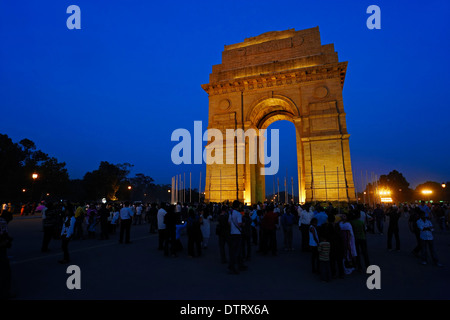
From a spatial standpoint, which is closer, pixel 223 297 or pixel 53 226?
pixel 223 297

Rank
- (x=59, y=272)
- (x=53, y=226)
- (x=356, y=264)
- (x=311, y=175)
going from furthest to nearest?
(x=311, y=175), (x=53, y=226), (x=356, y=264), (x=59, y=272)

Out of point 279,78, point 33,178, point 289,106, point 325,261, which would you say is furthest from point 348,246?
point 33,178

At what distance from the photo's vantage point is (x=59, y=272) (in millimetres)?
6180

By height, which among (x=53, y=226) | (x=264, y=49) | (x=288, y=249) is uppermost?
(x=264, y=49)

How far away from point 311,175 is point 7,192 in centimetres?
4076

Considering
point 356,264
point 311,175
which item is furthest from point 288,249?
point 311,175

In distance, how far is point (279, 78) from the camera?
86.5 feet

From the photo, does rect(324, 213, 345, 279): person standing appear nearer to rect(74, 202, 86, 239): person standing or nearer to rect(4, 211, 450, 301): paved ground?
rect(4, 211, 450, 301): paved ground

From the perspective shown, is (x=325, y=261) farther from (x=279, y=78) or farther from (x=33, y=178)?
(x=33, y=178)

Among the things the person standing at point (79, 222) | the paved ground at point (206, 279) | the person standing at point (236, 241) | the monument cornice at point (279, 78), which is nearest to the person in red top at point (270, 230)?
the paved ground at point (206, 279)

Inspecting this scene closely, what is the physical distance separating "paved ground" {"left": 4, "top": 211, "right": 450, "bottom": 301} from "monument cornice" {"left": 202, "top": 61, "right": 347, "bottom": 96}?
2034cm

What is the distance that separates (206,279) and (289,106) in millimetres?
23732
